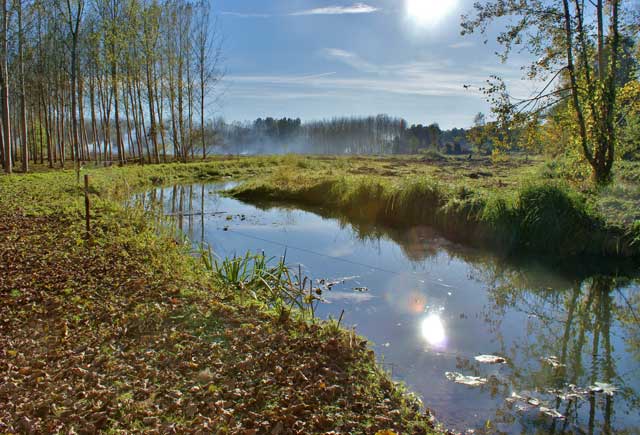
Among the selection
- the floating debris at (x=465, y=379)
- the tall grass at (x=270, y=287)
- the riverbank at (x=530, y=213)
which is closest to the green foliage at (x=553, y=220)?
the riverbank at (x=530, y=213)

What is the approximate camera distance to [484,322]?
5.49m

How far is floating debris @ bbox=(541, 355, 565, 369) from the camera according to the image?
4383mm

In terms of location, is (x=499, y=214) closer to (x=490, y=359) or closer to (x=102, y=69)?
(x=490, y=359)

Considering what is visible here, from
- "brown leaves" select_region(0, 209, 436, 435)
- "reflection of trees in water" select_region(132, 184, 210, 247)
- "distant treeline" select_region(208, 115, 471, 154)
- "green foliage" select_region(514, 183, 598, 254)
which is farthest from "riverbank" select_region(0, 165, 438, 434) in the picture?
"distant treeline" select_region(208, 115, 471, 154)

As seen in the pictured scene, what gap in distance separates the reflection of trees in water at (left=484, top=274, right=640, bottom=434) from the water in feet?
0.04

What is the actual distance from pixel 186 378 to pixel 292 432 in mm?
1019

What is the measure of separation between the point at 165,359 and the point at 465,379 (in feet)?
8.50

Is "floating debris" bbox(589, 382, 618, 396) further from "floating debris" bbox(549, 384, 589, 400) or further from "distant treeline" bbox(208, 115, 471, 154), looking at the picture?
"distant treeline" bbox(208, 115, 471, 154)

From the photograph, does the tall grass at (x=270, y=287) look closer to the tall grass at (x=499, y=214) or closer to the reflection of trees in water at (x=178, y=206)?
Answer: the reflection of trees in water at (x=178, y=206)

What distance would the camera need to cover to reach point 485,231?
9.30m

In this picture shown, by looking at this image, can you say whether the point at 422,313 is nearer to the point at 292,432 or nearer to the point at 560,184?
the point at 292,432

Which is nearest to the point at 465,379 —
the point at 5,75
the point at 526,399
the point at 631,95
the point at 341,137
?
the point at 526,399

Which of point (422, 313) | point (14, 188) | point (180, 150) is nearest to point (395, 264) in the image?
point (422, 313)

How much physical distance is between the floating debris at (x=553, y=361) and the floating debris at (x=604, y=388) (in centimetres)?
38
